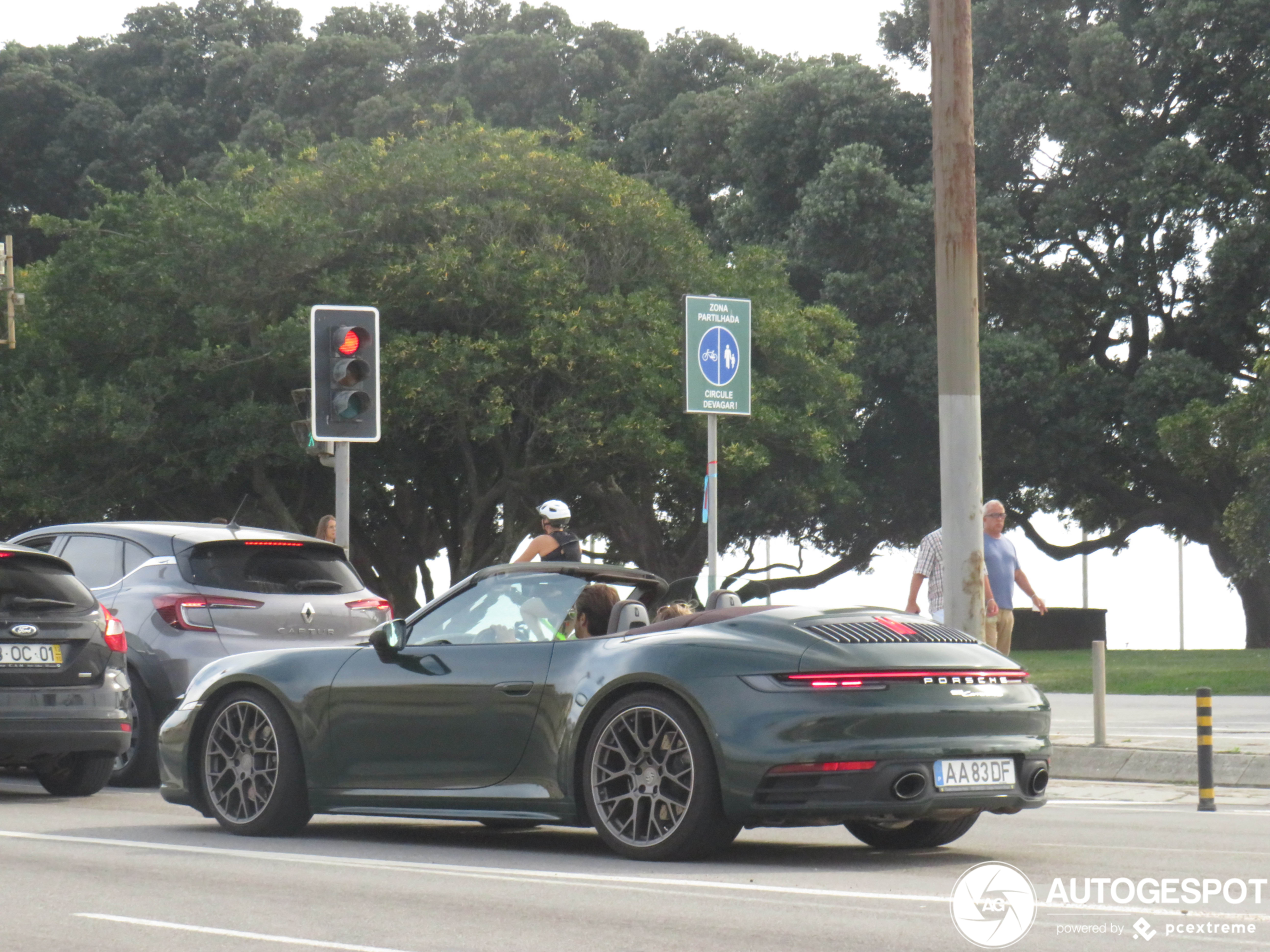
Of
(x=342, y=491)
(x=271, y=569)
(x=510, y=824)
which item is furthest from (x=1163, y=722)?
(x=510, y=824)

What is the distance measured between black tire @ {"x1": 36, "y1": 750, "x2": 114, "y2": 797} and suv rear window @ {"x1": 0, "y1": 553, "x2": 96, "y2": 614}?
100 centimetres

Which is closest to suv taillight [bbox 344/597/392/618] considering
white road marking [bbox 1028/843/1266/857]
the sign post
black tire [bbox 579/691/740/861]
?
the sign post

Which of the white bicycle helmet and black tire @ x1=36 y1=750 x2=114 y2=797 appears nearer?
black tire @ x1=36 y1=750 x2=114 y2=797

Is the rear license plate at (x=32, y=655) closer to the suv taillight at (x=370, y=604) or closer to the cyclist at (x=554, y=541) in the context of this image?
the suv taillight at (x=370, y=604)

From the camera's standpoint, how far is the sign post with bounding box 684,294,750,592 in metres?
15.2

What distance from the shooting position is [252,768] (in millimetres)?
9992

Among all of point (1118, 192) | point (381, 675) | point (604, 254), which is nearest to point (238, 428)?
point (604, 254)

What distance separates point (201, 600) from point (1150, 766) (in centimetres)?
667

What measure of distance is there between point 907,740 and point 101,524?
797cm

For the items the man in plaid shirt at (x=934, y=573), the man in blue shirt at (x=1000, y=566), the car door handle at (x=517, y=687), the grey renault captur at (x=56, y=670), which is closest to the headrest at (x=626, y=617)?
the car door handle at (x=517, y=687)

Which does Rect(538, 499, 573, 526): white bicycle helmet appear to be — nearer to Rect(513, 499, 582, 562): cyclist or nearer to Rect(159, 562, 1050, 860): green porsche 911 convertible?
Rect(513, 499, 582, 562): cyclist

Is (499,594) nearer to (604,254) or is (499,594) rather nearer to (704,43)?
(604,254)

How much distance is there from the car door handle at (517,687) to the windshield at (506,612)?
352 millimetres

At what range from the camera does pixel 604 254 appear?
122 feet
